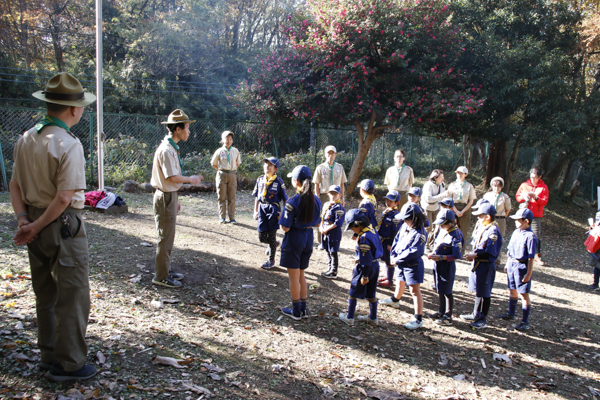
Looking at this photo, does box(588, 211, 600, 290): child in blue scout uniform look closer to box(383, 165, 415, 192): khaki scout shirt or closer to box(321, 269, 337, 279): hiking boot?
box(383, 165, 415, 192): khaki scout shirt

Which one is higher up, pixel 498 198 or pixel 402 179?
pixel 402 179

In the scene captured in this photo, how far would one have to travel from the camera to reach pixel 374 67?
41.6ft

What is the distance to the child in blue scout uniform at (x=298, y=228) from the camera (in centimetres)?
484

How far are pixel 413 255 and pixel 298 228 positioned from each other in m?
1.53

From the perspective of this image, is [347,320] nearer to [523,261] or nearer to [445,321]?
[445,321]

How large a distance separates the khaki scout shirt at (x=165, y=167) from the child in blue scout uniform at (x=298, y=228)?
1.40 metres

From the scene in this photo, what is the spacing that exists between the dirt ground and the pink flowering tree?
22.3 ft

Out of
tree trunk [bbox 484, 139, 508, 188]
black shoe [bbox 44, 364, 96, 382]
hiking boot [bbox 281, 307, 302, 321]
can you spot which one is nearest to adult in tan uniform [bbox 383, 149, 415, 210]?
hiking boot [bbox 281, 307, 302, 321]

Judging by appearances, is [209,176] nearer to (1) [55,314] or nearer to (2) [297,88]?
(2) [297,88]

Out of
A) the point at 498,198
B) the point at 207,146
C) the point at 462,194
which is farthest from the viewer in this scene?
the point at 207,146

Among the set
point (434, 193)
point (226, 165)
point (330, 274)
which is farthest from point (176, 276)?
point (434, 193)

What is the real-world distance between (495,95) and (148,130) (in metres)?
11.4

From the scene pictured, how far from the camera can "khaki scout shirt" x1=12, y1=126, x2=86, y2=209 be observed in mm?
3014

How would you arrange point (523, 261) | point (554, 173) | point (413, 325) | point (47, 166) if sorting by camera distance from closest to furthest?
point (47, 166) → point (413, 325) → point (523, 261) → point (554, 173)
